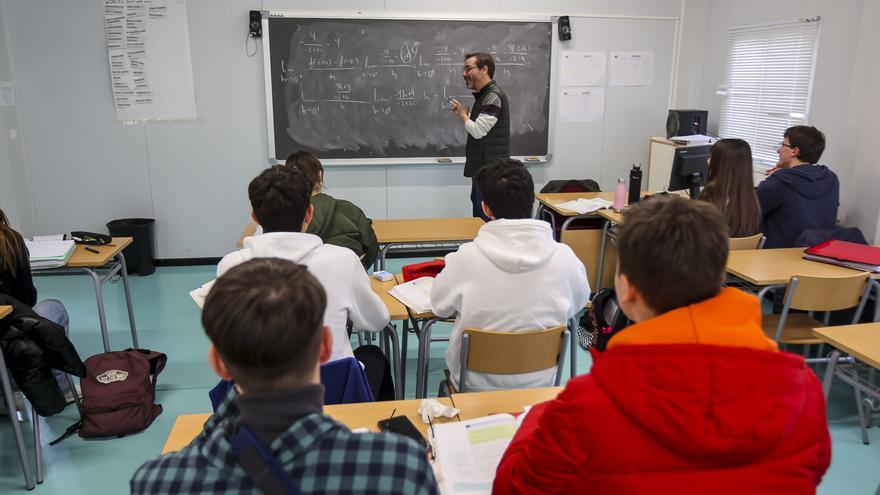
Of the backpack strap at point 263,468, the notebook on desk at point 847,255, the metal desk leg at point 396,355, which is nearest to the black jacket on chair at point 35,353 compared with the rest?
the metal desk leg at point 396,355

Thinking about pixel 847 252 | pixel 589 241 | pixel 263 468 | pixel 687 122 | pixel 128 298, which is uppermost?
pixel 687 122

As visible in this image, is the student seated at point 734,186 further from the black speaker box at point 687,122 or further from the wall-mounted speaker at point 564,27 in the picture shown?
the wall-mounted speaker at point 564,27

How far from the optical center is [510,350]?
2.08 metres

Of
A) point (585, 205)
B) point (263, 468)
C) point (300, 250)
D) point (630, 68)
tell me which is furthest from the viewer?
point (630, 68)

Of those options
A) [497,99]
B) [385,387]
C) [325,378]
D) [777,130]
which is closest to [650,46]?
[777,130]

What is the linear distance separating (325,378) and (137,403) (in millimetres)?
1583

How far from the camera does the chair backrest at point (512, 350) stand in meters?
2.06

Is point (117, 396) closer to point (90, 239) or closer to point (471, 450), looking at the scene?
point (90, 239)

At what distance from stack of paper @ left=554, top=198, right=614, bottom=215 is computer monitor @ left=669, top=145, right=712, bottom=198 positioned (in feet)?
1.64

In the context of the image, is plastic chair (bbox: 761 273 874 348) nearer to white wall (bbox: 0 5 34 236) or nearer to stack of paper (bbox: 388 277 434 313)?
stack of paper (bbox: 388 277 434 313)

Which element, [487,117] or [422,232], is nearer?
[422,232]

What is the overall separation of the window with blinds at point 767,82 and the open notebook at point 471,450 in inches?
157

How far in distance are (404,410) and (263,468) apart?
3.06 ft

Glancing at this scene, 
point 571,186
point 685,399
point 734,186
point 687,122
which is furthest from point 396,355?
point 687,122
